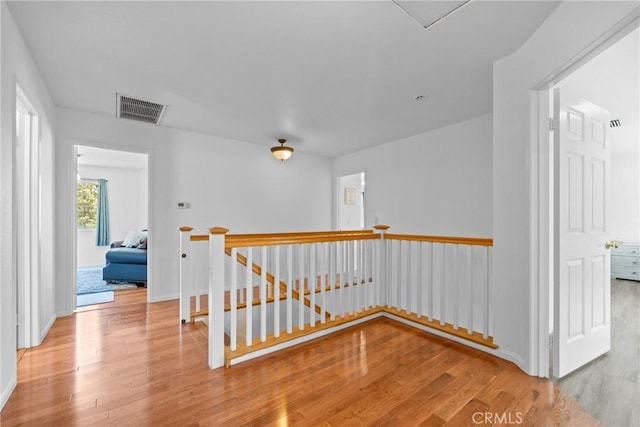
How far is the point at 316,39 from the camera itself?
201cm

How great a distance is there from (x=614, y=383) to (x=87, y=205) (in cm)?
930

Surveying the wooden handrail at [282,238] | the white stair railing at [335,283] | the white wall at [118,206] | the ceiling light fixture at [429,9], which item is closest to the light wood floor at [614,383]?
the white stair railing at [335,283]

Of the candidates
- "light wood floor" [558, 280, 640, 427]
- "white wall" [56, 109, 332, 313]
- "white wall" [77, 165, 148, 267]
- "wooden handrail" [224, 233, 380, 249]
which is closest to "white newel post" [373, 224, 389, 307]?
"wooden handrail" [224, 233, 380, 249]

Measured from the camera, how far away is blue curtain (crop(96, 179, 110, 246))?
6887 millimetres

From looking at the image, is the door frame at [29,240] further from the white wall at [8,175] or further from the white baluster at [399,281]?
the white baluster at [399,281]

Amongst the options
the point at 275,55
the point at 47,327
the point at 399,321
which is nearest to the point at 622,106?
the point at 399,321

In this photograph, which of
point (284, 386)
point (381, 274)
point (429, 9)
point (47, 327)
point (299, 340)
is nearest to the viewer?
point (429, 9)

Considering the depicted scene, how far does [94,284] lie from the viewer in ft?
16.1

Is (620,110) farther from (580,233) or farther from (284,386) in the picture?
(284,386)

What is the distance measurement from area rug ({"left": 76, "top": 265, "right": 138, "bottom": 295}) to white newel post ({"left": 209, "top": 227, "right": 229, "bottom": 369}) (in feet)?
11.5

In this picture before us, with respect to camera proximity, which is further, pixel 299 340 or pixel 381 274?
pixel 381 274

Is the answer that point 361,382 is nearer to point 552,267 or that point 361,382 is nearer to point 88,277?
point 552,267

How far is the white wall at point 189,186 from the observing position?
3328mm

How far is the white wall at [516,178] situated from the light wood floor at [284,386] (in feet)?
0.94
